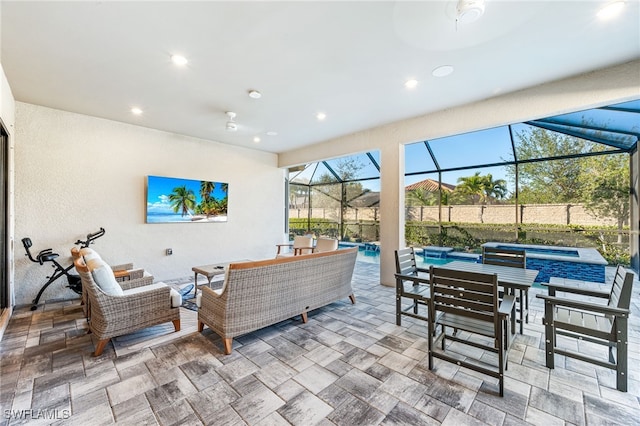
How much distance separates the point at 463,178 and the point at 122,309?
6697 mm

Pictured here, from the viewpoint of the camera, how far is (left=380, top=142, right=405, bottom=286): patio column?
4512 mm

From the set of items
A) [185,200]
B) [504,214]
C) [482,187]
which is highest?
[482,187]

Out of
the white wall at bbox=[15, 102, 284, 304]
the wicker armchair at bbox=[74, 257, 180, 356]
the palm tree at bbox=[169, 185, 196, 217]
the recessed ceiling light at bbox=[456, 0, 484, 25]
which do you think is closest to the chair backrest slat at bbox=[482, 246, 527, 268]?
the recessed ceiling light at bbox=[456, 0, 484, 25]

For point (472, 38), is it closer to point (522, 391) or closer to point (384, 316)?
point (522, 391)

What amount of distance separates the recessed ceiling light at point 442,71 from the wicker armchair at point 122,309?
3.73 meters

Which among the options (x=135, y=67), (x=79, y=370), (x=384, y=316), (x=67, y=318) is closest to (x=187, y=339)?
(x=79, y=370)

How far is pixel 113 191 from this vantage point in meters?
4.43

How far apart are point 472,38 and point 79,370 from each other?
14.4 feet

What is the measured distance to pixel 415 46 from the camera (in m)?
2.45

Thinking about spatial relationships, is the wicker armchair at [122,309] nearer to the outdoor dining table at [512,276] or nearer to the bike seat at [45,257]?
the bike seat at [45,257]

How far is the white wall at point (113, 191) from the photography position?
378 centimetres

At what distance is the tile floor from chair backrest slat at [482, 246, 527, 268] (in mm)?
750

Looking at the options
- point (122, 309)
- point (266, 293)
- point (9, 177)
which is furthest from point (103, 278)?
point (9, 177)

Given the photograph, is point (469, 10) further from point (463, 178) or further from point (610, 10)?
point (463, 178)
